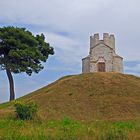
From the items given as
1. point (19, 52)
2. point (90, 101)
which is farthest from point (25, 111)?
point (19, 52)

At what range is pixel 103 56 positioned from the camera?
4997cm

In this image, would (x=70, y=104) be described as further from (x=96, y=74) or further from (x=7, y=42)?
(x=7, y=42)

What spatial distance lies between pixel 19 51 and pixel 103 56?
1070 centimetres

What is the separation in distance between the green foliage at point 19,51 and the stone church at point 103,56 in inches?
225

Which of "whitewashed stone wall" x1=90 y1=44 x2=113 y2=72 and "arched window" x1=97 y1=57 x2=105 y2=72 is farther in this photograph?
"arched window" x1=97 y1=57 x2=105 y2=72

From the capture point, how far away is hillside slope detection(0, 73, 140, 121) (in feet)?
105

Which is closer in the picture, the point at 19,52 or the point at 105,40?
the point at 19,52

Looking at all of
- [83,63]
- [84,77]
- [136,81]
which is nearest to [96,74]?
[84,77]

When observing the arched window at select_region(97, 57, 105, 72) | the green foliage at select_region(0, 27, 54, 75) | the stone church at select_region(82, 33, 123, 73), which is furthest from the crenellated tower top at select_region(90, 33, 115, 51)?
the green foliage at select_region(0, 27, 54, 75)

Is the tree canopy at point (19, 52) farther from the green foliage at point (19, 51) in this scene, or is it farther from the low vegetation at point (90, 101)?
the low vegetation at point (90, 101)

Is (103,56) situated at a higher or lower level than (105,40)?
lower

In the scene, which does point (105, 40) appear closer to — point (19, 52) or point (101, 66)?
point (101, 66)

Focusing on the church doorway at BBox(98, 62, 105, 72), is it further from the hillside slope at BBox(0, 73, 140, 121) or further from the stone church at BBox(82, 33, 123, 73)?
the hillside slope at BBox(0, 73, 140, 121)

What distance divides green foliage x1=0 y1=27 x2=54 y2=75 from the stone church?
5.72m
